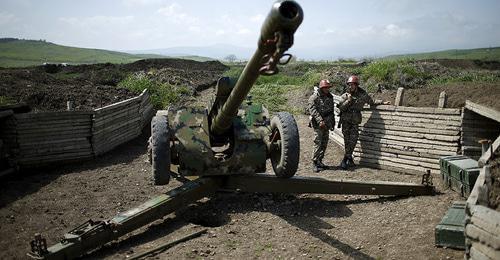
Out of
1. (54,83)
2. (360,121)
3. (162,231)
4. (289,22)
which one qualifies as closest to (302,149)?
(360,121)

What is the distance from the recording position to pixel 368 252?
17.7 ft

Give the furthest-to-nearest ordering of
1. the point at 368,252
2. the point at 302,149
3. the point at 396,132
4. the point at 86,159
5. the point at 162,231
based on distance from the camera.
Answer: the point at 302,149 < the point at 86,159 < the point at 396,132 < the point at 162,231 < the point at 368,252

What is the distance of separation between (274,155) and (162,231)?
2.17 metres

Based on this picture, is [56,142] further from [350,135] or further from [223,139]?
[350,135]

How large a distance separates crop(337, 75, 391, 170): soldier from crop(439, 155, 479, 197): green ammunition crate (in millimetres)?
2041

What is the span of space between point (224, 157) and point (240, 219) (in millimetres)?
1012

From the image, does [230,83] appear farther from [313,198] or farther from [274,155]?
[313,198]

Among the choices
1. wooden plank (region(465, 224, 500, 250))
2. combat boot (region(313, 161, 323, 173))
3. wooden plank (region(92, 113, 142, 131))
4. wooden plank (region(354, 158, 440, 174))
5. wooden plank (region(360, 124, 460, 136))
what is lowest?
combat boot (region(313, 161, 323, 173))

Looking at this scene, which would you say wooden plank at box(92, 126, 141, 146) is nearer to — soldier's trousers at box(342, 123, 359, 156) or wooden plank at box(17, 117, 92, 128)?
wooden plank at box(17, 117, 92, 128)

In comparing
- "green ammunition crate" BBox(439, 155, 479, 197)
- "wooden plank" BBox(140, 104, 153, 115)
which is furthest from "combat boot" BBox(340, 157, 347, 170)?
"wooden plank" BBox(140, 104, 153, 115)

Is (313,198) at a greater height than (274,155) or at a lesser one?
lesser

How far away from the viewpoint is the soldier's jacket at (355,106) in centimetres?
901

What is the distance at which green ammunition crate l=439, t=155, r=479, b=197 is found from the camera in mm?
6641

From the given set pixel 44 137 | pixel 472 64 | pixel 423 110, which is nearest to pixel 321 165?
pixel 423 110
